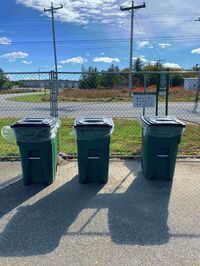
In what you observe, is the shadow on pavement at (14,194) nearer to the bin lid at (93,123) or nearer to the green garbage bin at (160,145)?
the bin lid at (93,123)

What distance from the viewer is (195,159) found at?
6.62 m

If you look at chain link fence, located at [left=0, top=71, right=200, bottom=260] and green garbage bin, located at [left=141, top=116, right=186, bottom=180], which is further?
green garbage bin, located at [left=141, top=116, right=186, bottom=180]

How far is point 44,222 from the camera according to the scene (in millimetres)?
3914

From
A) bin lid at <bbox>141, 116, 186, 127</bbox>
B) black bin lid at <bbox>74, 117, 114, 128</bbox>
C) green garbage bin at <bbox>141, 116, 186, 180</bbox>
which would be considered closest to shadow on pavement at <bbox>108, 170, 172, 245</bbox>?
green garbage bin at <bbox>141, 116, 186, 180</bbox>

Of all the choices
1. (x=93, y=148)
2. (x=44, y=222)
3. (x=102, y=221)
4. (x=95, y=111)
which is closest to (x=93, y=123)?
(x=93, y=148)

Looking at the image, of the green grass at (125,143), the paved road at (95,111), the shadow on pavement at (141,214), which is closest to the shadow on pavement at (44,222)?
the shadow on pavement at (141,214)

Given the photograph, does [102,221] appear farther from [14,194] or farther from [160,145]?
[160,145]

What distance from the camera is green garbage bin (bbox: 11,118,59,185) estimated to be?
492 cm

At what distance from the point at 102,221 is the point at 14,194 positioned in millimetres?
1651

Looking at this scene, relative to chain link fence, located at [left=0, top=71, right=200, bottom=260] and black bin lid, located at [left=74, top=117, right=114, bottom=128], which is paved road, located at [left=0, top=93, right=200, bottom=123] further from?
black bin lid, located at [left=74, top=117, right=114, bottom=128]

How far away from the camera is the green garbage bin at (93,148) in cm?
498

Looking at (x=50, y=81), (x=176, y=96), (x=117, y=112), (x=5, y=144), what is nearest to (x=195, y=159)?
(x=50, y=81)

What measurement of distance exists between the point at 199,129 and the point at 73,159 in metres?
5.58

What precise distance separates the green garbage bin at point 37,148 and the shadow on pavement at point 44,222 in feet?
1.41
